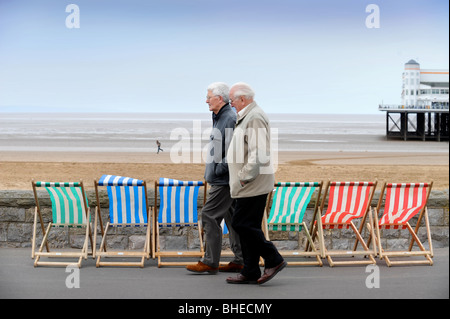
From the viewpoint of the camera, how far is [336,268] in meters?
5.62

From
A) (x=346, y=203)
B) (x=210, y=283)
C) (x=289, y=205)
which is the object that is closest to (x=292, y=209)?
(x=289, y=205)

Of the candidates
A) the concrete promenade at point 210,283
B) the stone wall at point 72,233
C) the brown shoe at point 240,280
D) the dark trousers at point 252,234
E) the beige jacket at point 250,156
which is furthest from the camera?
the stone wall at point 72,233

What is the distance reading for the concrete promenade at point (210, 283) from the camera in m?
4.57

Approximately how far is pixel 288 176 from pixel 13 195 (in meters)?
13.7

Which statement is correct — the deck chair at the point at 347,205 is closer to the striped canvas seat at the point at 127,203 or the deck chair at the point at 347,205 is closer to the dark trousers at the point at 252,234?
the dark trousers at the point at 252,234

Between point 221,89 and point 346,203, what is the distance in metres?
1.55

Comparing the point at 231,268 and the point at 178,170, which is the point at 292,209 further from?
the point at 178,170

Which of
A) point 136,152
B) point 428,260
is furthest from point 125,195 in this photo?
point 136,152

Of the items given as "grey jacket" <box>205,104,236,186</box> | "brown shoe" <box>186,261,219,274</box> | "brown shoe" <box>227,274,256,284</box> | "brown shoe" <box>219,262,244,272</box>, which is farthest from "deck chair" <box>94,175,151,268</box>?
"brown shoe" <box>227,274,256,284</box>

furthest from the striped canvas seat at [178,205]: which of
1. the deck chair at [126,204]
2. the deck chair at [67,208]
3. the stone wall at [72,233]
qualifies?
the deck chair at [67,208]

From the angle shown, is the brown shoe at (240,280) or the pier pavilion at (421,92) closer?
the brown shoe at (240,280)

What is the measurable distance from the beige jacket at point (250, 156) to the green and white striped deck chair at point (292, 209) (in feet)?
3.48

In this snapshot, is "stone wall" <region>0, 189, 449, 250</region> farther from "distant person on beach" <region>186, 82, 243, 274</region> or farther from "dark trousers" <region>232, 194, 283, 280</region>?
"dark trousers" <region>232, 194, 283, 280</region>
